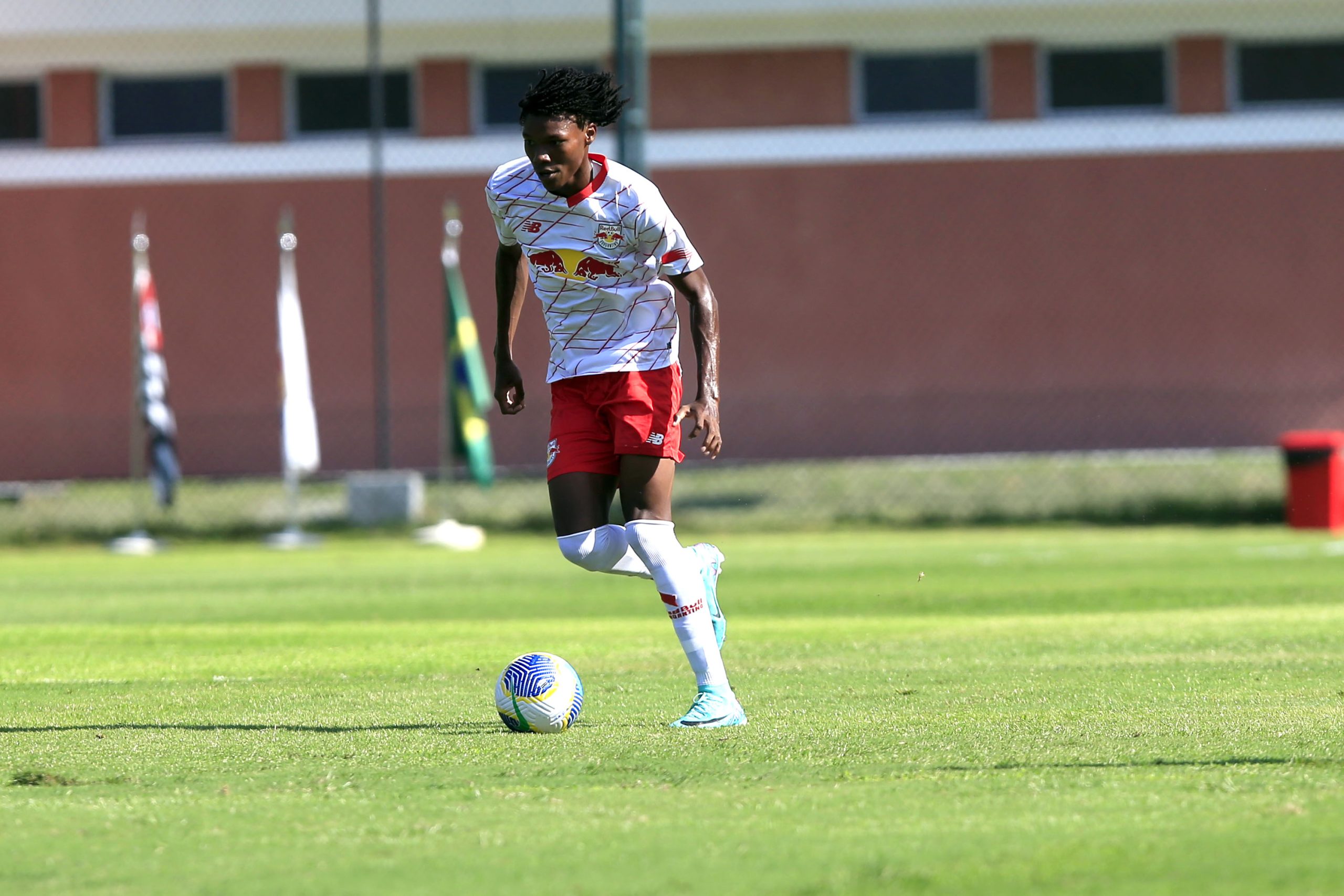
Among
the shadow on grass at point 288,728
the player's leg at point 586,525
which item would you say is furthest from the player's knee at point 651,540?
the shadow on grass at point 288,728

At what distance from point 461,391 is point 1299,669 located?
13.0 metres

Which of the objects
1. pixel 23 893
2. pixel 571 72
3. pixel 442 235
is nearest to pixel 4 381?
pixel 442 235

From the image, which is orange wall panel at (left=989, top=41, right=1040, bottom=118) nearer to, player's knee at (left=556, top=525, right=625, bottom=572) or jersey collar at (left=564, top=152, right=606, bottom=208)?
jersey collar at (left=564, top=152, right=606, bottom=208)

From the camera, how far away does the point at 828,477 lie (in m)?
23.0

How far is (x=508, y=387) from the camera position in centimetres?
682

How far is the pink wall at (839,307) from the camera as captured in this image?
83.6 ft

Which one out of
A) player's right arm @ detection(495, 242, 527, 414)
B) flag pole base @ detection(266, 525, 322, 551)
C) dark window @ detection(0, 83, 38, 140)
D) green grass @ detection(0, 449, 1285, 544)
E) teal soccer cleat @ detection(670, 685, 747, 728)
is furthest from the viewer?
dark window @ detection(0, 83, 38, 140)

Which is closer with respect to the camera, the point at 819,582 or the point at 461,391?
the point at 819,582

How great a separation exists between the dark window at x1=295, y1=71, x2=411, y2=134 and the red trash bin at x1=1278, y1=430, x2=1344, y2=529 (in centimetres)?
1407

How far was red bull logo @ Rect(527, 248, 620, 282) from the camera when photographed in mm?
6242

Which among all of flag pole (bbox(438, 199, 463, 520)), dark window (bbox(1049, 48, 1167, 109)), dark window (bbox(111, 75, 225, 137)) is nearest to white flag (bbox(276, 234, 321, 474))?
flag pole (bbox(438, 199, 463, 520))

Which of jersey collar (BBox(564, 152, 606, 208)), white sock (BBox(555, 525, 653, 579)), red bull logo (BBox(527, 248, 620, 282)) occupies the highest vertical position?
jersey collar (BBox(564, 152, 606, 208))

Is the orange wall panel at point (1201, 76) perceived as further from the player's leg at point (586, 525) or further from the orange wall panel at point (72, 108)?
the player's leg at point (586, 525)

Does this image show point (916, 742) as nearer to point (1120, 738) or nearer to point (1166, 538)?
point (1120, 738)
